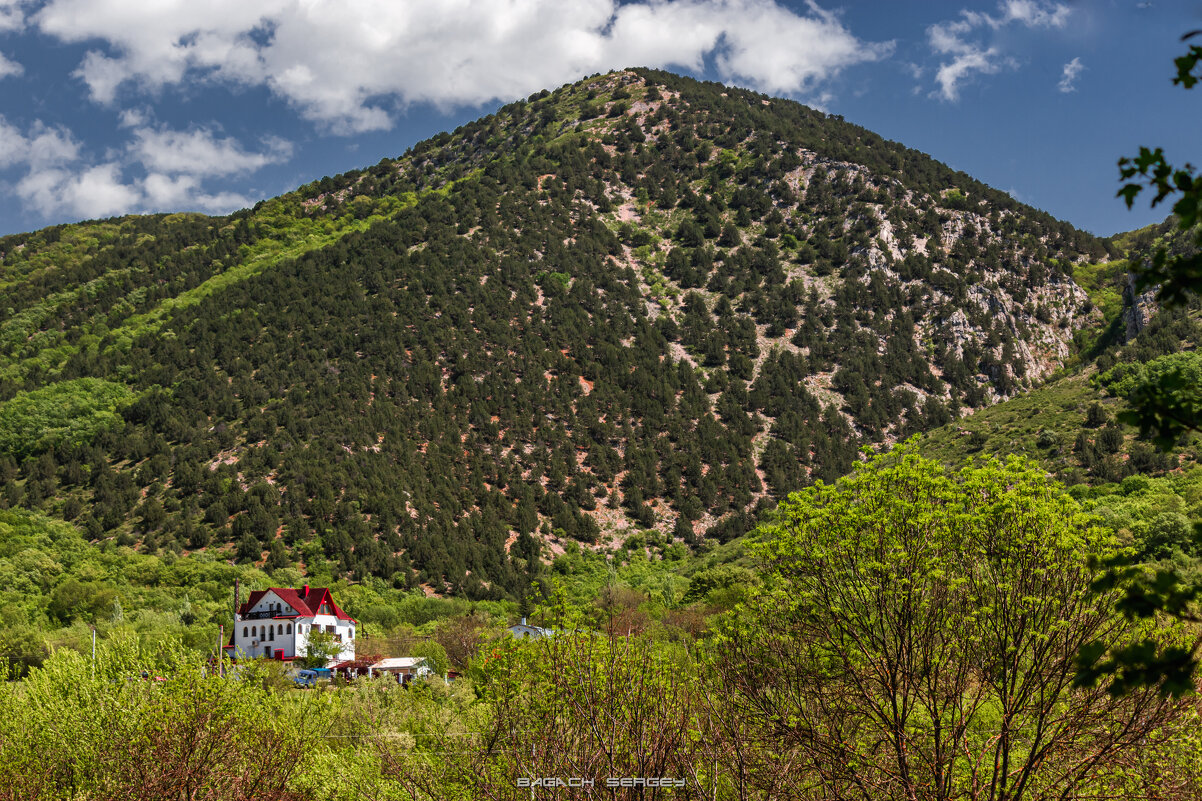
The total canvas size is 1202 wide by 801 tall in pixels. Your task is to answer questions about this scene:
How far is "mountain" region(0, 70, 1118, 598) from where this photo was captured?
9025 centimetres

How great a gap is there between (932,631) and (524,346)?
103 meters

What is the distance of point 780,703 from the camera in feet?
50.0

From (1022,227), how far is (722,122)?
6111 cm

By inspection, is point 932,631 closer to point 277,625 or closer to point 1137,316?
point 277,625

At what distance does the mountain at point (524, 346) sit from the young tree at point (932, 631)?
7048 cm

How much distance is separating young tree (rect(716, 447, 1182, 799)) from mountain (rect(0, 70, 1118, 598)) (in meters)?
70.5

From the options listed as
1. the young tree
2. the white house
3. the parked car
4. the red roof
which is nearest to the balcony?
the white house

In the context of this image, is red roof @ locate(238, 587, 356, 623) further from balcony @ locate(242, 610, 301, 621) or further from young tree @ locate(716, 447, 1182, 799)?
young tree @ locate(716, 447, 1182, 799)

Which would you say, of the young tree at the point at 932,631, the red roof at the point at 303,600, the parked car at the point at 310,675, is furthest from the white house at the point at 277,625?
the young tree at the point at 932,631

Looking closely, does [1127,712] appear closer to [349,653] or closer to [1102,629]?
[1102,629]

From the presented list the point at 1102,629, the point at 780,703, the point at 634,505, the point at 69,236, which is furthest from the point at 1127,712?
the point at 69,236

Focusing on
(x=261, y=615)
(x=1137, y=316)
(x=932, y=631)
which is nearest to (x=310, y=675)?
(x=261, y=615)

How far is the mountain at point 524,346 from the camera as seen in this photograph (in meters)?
90.2

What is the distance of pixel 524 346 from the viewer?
116 m
